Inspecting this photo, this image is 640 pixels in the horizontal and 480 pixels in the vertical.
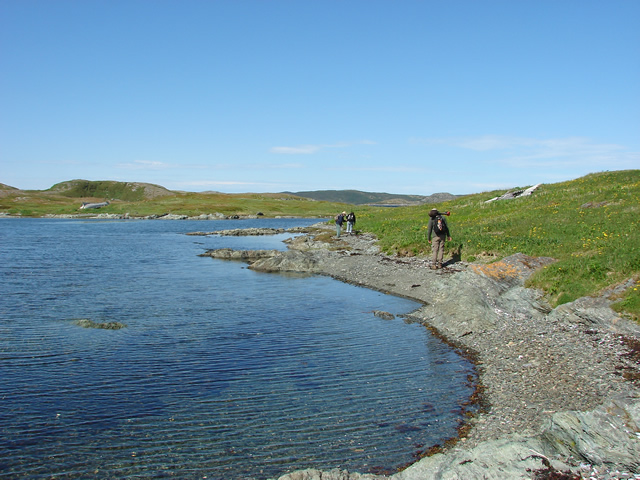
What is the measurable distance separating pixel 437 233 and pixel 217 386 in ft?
72.5

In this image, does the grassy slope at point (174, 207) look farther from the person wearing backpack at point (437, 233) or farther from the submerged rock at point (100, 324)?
the submerged rock at point (100, 324)

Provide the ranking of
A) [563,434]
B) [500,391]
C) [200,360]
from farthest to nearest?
Result: [200,360], [500,391], [563,434]

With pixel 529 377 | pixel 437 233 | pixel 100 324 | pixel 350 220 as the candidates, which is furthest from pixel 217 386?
pixel 350 220

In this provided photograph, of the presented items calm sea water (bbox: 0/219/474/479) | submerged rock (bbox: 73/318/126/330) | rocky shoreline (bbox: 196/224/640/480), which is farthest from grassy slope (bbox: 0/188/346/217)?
rocky shoreline (bbox: 196/224/640/480)

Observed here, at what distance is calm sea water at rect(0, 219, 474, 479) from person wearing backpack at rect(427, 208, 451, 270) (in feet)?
23.2

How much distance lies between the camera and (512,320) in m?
20.7

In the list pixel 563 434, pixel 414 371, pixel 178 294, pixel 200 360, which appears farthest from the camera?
pixel 178 294

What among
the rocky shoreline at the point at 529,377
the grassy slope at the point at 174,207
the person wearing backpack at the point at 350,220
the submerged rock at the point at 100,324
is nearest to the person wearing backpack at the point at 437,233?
the rocky shoreline at the point at 529,377

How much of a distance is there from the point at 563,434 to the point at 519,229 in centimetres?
3064

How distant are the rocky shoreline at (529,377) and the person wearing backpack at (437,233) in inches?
44.3

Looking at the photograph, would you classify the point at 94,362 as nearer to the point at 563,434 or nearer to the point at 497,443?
the point at 497,443

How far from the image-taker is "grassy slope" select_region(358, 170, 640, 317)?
2147 centimetres

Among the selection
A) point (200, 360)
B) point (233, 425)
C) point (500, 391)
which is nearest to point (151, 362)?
point (200, 360)

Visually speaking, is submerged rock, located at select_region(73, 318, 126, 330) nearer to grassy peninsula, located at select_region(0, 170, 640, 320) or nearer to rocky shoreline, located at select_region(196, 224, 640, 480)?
rocky shoreline, located at select_region(196, 224, 640, 480)
